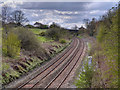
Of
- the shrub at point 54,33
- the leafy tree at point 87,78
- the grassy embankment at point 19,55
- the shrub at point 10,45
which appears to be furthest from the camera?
the shrub at point 54,33

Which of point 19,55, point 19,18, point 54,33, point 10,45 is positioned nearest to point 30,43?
point 19,55

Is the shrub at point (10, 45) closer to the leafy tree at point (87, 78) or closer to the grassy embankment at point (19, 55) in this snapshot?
the grassy embankment at point (19, 55)

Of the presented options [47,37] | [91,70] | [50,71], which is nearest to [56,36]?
[47,37]

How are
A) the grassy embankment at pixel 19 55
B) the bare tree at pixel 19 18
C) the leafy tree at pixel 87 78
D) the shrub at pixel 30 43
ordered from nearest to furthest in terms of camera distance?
1. the leafy tree at pixel 87 78
2. the grassy embankment at pixel 19 55
3. the shrub at pixel 30 43
4. the bare tree at pixel 19 18

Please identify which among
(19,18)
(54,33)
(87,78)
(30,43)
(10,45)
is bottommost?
(87,78)

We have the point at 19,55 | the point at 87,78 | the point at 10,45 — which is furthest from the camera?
the point at 19,55

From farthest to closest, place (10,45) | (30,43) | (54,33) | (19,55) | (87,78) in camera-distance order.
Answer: (54,33), (30,43), (19,55), (10,45), (87,78)

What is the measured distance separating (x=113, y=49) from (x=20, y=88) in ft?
27.1

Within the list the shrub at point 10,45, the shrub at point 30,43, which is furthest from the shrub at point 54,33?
the shrub at point 10,45

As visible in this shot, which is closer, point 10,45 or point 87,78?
point 87,78

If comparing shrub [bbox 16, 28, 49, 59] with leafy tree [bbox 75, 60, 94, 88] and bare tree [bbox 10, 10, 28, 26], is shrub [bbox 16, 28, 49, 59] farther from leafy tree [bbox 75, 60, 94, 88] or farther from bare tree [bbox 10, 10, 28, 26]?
bare tree [bbox 10, 10, 28, 26]

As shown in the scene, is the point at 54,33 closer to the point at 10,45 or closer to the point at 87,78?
the point at 10,45

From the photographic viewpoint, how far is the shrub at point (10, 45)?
1691 cm

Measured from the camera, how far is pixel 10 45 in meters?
17.3
